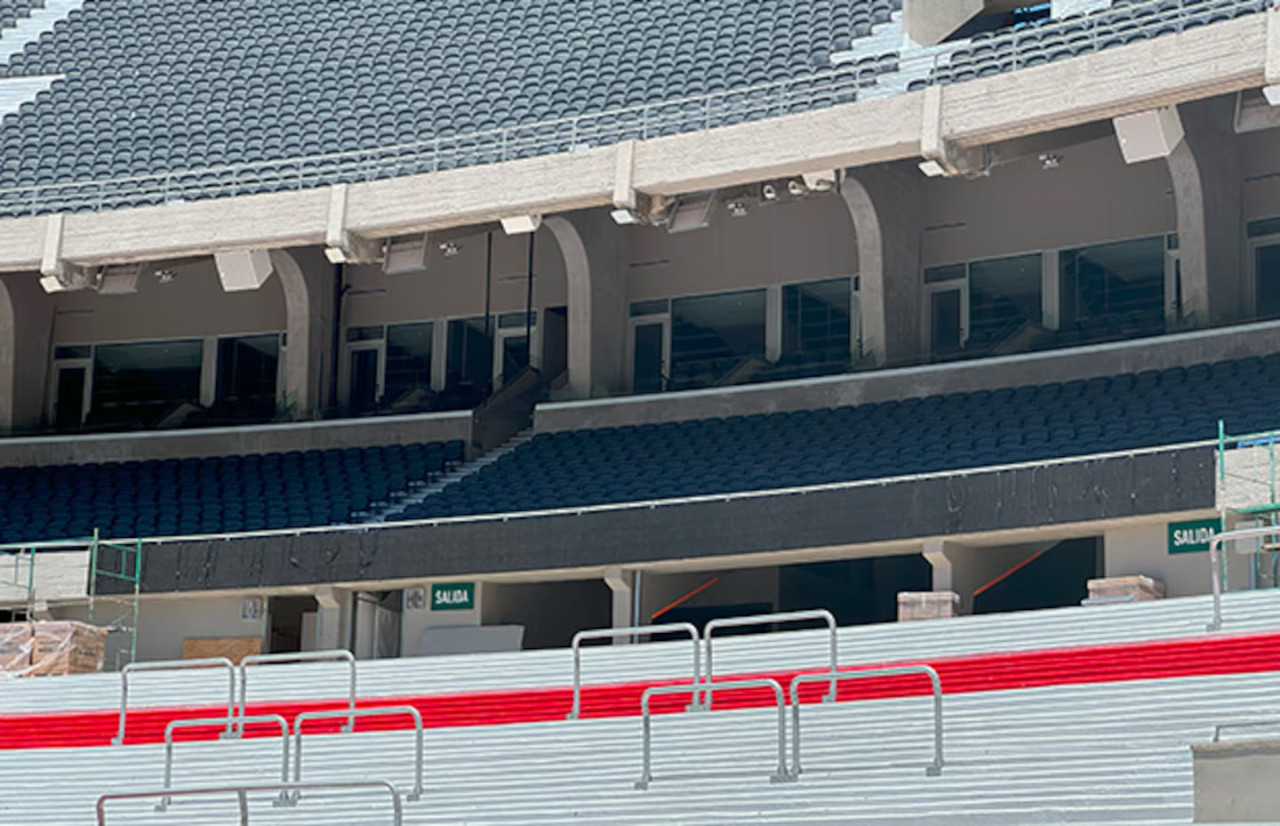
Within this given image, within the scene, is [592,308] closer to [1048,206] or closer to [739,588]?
[739,588]

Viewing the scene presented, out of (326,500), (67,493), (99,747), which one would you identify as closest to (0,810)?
(99,747)

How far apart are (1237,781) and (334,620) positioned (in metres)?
15.6

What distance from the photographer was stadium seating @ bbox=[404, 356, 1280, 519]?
20.2 m

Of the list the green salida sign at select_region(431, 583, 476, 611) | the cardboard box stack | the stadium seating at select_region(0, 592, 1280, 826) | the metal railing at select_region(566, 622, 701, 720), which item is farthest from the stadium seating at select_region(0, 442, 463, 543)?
the metal railing at select_region(566, 622, 701, 720)

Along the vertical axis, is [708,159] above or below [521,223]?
above

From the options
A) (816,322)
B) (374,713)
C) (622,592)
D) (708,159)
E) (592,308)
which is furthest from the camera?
(592,308)

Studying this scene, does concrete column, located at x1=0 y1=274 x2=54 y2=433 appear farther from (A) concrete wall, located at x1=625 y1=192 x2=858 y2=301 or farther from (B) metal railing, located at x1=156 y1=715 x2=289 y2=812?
(B) metal railing, located at x1=156 y1=715 x2=289 y2=812

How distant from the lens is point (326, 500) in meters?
24.3

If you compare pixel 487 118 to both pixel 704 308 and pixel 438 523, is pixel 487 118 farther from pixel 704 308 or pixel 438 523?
pixel 438 523

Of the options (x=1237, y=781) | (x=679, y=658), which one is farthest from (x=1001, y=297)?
(x=1237, y=781)

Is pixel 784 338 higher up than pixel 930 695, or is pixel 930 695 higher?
pixel 784 338

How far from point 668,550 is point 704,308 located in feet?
21.5

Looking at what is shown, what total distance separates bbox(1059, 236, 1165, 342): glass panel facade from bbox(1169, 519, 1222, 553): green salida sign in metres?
4.81

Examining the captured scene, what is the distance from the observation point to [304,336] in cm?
2712
